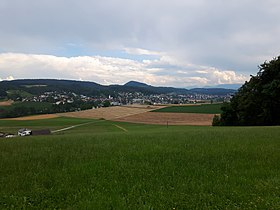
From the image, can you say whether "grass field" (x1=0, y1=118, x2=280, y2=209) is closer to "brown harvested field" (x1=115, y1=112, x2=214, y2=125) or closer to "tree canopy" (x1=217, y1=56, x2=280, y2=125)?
"tree canopy" (x1=217, y1=56, x2=280, y2=125)

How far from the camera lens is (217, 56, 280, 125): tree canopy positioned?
152ft

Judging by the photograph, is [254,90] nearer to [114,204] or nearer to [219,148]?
[219,148]

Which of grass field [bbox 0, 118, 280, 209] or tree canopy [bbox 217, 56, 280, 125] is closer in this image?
grass field [bbox 0, 118, 280, 209]

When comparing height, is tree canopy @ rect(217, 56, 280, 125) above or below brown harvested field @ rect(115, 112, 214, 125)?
above

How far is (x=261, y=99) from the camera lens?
164 feet

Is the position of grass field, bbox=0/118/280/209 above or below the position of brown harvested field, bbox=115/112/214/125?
above

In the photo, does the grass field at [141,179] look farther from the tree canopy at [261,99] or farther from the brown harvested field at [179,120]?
the brown harvested field at [179,120]

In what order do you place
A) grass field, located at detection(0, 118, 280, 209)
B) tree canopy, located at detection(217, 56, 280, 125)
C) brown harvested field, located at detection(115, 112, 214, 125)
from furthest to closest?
brown harvested field, located at detection(115, 112, 214, 125) → tree canopy, located at detection(217, 56, 280, 125) → grass field, located at detection(0, 118, 280, 209)

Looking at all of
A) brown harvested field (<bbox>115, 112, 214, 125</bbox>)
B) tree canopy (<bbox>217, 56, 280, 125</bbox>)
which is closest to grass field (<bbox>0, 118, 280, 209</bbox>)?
tree canopy (<bbox>217, 56, 280, 125</bbox>)

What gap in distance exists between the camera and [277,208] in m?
6.09

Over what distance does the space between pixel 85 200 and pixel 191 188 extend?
2502 millimetres

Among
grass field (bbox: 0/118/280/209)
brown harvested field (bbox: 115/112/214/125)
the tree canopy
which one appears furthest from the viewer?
brown harvested field (bbox: 115/112/214/125)

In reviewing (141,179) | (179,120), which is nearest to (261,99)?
(179,120)

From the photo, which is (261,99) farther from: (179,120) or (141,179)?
(141,179)
